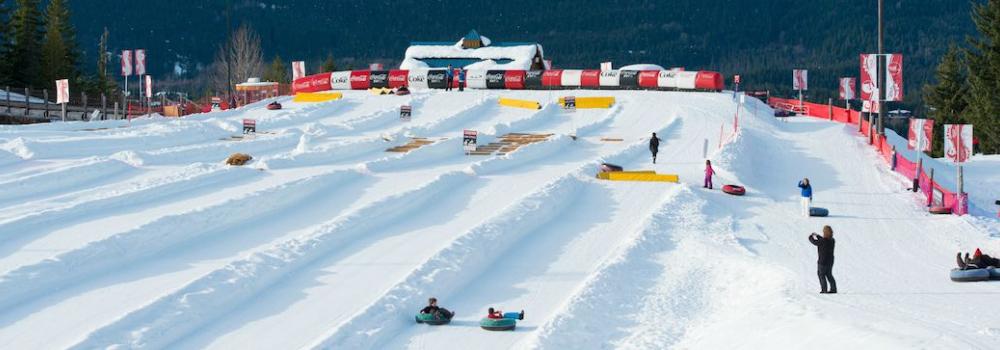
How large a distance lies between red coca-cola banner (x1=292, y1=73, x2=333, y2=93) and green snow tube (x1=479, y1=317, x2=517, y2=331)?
51.0 meters

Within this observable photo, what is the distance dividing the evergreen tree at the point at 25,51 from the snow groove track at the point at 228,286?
54266 millimetres

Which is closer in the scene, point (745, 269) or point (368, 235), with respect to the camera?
point (745, 269)

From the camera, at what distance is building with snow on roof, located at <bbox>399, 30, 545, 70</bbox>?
80125 mm

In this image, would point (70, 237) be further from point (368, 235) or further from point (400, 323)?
point (400, 323)

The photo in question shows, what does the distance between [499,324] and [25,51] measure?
64874 mm

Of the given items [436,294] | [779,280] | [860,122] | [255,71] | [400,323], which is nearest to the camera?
[400,323]

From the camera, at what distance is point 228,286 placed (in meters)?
21.9

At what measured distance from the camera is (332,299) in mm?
22125

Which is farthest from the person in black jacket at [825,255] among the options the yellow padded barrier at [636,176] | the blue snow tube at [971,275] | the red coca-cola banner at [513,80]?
the red coca-cola banner at [513,80]

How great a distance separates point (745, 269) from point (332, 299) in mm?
8504

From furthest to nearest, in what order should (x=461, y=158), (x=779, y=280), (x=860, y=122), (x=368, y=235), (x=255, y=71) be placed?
(x=255, y=71), (x=860, y=122), (x=461, y=158), (x=368, y=235), (x=779, y=280)

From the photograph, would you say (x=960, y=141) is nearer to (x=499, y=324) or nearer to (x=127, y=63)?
(x=499, y=324)

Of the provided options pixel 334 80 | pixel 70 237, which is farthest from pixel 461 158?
pixel 334 80

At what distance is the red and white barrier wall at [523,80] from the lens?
66.6 meters
